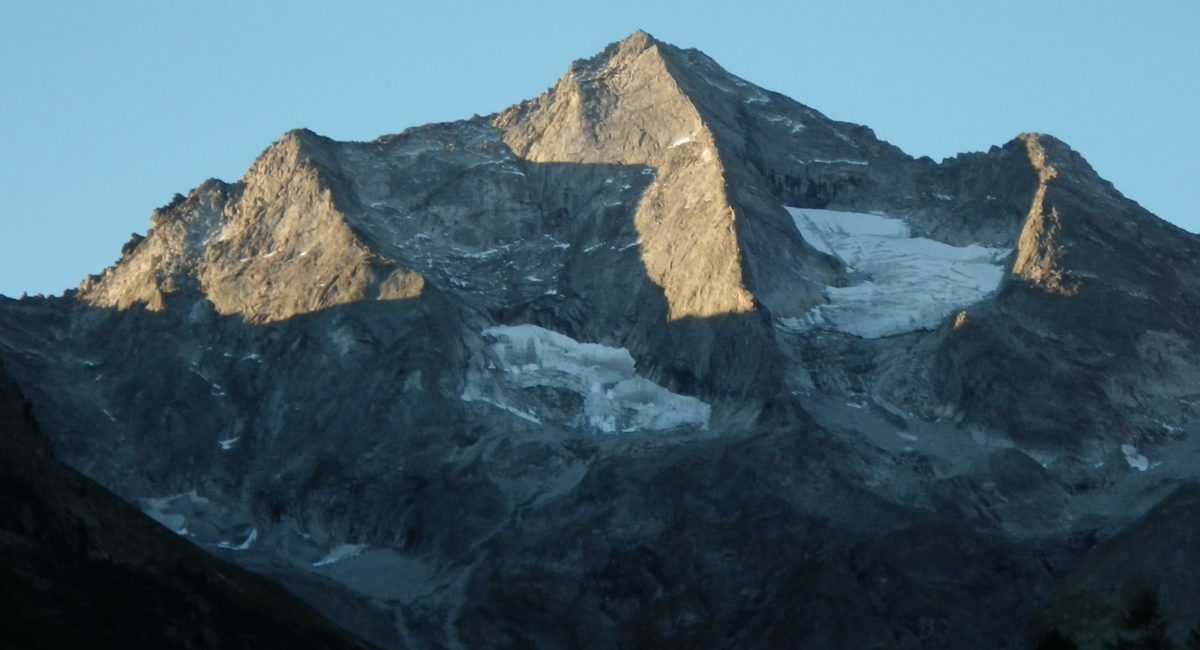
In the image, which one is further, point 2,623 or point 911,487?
point 911,487

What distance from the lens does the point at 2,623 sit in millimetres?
145375

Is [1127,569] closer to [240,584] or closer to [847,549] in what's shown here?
[847,549]

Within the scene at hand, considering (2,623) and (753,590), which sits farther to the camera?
(753,590)

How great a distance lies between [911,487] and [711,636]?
21957 millimetres

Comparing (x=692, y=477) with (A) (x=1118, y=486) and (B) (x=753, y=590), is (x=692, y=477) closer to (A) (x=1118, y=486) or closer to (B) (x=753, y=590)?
(B) (x=753, y=590)

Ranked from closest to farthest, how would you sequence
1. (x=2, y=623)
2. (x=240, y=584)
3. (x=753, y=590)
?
(x=2, y=623) → (x=240, y=584) → (x=753, y=590)

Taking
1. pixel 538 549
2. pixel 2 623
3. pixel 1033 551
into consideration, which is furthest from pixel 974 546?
pixel 2 623

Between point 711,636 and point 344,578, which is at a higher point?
point 344,578

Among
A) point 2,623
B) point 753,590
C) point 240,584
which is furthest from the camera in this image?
point 753,590

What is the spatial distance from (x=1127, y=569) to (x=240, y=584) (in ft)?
197

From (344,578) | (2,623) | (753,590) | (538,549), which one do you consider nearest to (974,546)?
(753,590)

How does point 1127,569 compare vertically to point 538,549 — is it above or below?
below

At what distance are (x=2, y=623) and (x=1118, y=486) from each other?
88977 millimetres

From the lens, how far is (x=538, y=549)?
193000 mm
